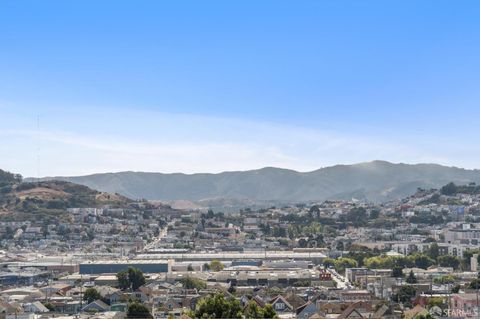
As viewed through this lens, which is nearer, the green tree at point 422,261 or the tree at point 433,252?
the green tree at point 422,261

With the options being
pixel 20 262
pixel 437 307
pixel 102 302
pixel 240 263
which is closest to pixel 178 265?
pixel 240 263

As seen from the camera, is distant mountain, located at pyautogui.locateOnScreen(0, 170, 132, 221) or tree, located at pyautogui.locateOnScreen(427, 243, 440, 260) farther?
distant mountain, located at pyautogui.locateOnScreen(0, 170, 132, 221)

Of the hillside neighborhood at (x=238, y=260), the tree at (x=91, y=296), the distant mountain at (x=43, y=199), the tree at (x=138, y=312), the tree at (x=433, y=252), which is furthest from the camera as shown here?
the distant mountain at (x=43, y=199)

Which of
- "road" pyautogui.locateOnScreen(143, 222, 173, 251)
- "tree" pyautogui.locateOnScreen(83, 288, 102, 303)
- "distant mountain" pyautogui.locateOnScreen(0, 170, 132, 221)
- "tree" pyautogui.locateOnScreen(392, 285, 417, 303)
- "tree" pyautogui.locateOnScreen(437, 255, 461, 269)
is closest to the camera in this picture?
"tree" pyautogui.locateOnScreen(83, 288, 102, 303)

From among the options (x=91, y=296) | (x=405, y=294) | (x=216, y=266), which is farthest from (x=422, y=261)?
(x=91, y=296)

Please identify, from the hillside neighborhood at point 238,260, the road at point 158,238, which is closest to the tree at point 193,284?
the hillside neighborhood at point 238,260

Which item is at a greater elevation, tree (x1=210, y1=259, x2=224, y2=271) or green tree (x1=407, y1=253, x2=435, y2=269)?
green tree (x1=407, y1=253, x2=435, y2=269)

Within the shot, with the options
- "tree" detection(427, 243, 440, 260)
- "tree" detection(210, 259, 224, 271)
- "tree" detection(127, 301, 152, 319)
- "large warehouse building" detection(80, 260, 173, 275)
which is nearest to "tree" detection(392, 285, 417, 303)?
"tree" detection(127, 301, 152, 319)

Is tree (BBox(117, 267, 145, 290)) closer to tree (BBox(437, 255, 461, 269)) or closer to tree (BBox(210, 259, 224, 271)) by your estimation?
tree (BBox(210, 259, 224, 271))

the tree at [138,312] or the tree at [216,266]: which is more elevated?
the tree at [216,266]

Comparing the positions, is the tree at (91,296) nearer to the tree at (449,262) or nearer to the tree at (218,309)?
the tree at (218,309)

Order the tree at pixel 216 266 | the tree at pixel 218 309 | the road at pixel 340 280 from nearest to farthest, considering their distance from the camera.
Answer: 1. the tree at pixel 218 309
2. the road at pixel 340 280
3. the tree at pixel 216 266

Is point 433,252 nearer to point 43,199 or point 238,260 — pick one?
point 238,260
